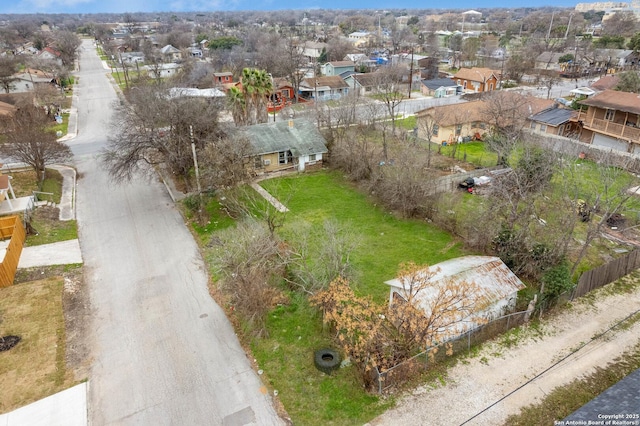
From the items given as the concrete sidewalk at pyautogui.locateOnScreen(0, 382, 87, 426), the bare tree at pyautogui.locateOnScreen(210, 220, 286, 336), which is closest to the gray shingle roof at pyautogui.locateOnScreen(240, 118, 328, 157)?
the bare tree at pyautogui.locateOnScreen(210, 220, 286, 336)

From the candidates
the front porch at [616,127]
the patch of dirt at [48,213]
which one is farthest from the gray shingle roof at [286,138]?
the front porch at [616,127]

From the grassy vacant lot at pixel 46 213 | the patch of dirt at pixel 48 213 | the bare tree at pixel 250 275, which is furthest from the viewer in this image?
the patch of dirt at pixel 48 213

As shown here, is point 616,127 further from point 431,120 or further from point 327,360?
point 327,360

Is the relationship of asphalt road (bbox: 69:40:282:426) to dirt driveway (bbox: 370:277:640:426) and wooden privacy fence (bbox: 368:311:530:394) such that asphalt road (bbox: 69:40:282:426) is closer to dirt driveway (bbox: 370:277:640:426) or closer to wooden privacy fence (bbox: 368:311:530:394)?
wooden privacy fence (bbox: 368:311:530:394)

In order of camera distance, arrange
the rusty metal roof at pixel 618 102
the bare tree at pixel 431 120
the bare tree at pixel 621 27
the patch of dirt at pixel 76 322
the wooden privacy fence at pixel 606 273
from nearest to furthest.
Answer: the patch of dirt at pixel 76 322 < the wooden privacy fence at pixel 606 273 < the rusty metal roof at pixel 618 102 < the bare tree at pixel 431 120 < the bare tree at pixel 621 27

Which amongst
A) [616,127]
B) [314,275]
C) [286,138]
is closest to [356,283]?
[314,275]

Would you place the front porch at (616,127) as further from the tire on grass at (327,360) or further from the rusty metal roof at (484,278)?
the tire on grass at (327,360)
